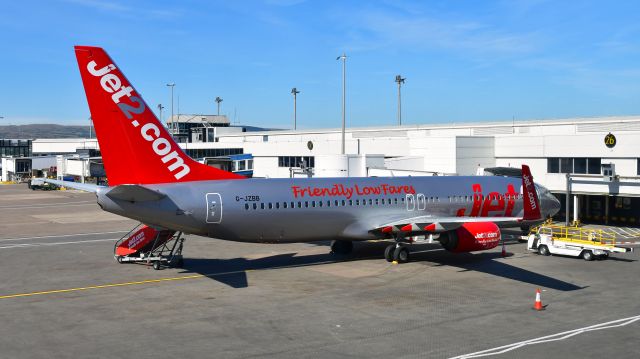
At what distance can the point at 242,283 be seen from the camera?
95.8 ft

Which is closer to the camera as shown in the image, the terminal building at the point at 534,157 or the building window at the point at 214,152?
the terminal building at the point at 534,157

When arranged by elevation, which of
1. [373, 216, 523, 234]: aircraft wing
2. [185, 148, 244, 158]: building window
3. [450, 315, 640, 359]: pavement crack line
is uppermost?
[185, 148, 244, 158]: building window

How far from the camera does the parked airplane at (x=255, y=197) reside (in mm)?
27719

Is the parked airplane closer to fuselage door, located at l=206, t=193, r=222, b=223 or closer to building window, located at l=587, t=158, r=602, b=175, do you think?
fuselage door, located at l=206, t=193, r=222, b=223

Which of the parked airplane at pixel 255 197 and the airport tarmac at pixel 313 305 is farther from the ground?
the parked airplane at pixel 255 197

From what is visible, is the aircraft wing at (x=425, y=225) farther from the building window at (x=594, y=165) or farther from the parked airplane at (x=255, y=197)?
the building window at (x=594, y=165)

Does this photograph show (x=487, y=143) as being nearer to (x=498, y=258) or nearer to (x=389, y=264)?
(x=498, y=258)

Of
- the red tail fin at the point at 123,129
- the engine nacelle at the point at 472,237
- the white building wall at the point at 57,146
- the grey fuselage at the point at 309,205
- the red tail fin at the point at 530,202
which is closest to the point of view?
the red tail fin at the point at 123,129

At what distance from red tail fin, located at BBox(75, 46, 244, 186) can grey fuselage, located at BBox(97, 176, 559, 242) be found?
33.9 inches

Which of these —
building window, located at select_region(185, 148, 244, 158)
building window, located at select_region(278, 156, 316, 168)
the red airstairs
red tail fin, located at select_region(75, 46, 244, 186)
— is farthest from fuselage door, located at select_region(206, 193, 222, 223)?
building window, located at select_region(185, 148, 244, 158)

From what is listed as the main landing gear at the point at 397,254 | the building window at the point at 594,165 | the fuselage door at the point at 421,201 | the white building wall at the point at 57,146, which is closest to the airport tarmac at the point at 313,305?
the main landing gear at the point at 397,254

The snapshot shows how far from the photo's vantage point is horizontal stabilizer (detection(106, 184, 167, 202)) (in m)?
26.6

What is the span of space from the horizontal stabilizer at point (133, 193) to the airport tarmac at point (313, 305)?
4067 millimetres

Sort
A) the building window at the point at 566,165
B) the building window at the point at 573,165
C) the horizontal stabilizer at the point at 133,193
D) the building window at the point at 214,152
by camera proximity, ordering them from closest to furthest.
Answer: the horizontal stabilizer at the point at 133,193, the building window at the point at 573,165, the building window at the point at 566,165, the building window at the point at 214,152
